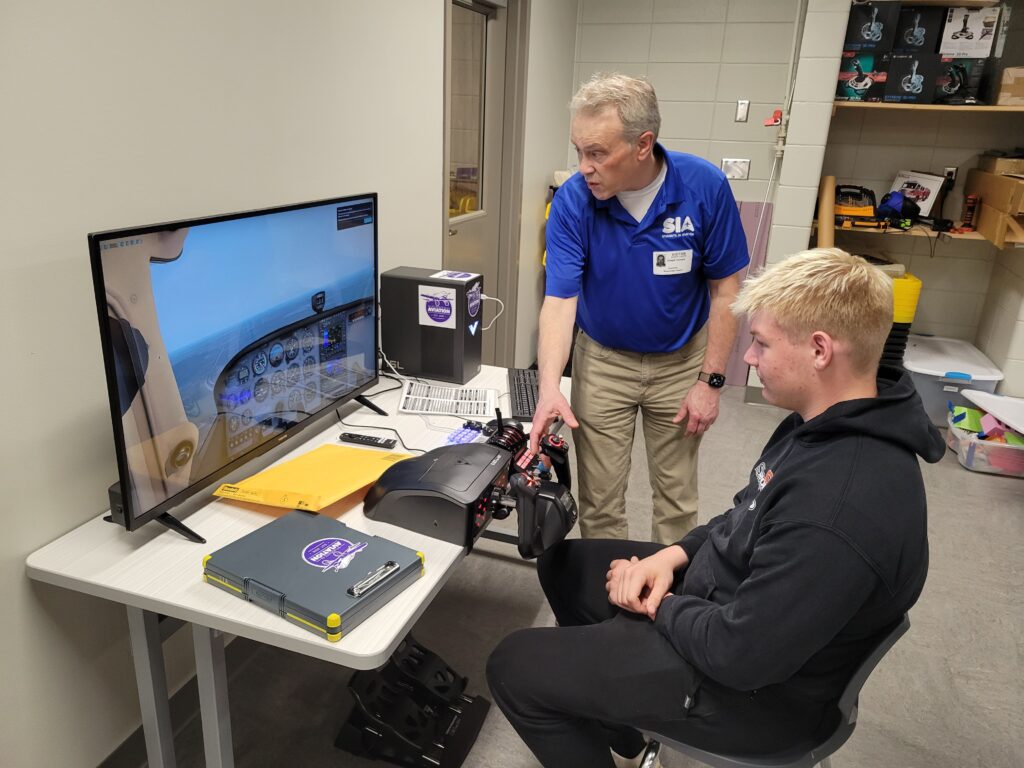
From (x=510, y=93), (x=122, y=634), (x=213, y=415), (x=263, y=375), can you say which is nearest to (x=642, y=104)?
(x=263, y=375)

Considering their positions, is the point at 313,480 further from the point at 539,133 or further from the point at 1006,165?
the point at 1006,165

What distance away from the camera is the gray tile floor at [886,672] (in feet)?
6.18

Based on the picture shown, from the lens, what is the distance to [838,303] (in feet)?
3.83

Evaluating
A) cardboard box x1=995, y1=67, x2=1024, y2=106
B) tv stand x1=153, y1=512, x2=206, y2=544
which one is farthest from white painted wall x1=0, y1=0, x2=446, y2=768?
cardboard box x1=995, y1=67, x2=1024, y2=106

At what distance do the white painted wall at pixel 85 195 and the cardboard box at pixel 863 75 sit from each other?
9.33 ft

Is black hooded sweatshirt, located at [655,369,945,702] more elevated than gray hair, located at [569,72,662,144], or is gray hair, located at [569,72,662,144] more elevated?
gray hair, located at [569,72,662,144]

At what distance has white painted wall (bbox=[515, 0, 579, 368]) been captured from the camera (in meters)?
3.75

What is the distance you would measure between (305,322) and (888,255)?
3.68 meters

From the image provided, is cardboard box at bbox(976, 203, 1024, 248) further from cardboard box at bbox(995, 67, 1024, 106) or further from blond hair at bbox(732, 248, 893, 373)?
blond hair at bbox(732, 248, 893, 373)

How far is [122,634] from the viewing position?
5.41 ft

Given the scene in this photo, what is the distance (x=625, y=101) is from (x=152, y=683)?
162 centimetres

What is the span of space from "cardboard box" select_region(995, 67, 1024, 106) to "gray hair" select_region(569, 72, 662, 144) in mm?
2726

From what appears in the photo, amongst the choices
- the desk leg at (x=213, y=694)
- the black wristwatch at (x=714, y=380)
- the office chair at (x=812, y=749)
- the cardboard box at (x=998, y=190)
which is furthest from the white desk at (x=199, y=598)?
the cardboard box at (x=998, y=190)

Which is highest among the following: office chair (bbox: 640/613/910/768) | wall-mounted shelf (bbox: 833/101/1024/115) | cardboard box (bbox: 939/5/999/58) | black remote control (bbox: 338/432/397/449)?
cardboard box (bbox: 939/5/999/58)
